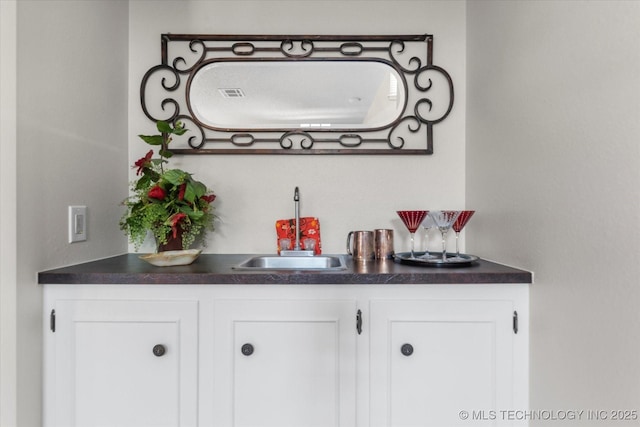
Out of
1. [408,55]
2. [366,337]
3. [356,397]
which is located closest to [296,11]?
[408,55]

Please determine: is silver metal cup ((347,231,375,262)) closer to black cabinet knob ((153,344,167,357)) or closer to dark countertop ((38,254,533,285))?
dark countertop ((38,254,533,285))

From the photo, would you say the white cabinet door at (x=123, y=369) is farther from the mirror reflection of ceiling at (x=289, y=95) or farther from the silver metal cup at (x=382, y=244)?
the mirror reflection of ceiling at (x=289, y=95)

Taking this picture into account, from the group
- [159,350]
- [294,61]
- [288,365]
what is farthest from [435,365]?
[294,61]

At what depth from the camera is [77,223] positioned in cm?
131

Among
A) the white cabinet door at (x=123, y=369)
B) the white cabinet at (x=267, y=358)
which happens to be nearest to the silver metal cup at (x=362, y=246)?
the white cabinet at (x=267, y=358)

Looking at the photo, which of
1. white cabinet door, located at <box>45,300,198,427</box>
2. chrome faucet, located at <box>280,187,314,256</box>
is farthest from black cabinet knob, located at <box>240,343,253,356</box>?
chrome faucet, located at <box>280,187,314,256</box>

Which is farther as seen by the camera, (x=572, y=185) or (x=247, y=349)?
(x=247, y=349)

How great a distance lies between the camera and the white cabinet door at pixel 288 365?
1128 mm

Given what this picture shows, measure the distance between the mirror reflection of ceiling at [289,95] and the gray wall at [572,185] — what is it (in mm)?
552

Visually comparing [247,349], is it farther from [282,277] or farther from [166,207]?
[166,207]

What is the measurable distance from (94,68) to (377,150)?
1224 mm

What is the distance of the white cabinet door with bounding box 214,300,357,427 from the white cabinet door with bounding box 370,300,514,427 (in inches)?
3.9

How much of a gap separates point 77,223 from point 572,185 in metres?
1.61

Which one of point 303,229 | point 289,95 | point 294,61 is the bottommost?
point 303,229
